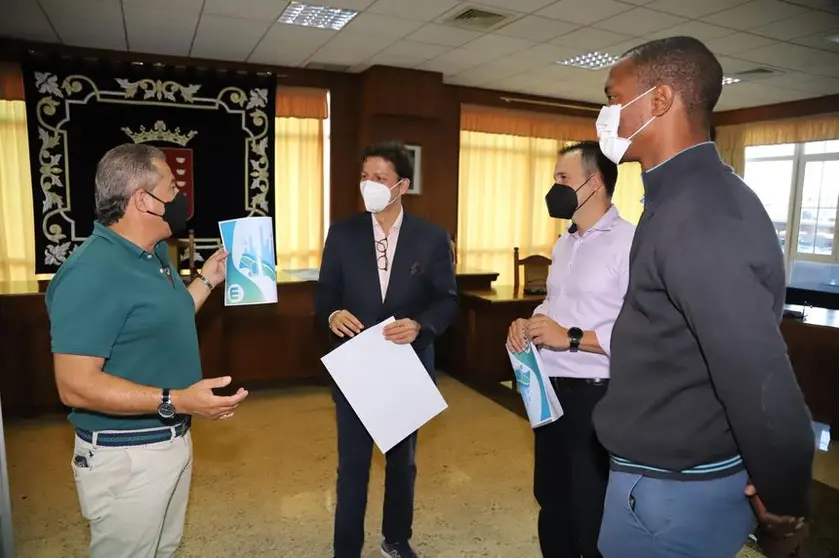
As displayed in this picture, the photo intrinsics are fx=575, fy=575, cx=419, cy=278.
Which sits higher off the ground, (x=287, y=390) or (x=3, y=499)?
(x=3, y=499)

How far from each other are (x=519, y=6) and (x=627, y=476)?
325 centimetres

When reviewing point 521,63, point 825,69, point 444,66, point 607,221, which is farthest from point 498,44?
point 607,221

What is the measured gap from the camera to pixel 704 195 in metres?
0.96

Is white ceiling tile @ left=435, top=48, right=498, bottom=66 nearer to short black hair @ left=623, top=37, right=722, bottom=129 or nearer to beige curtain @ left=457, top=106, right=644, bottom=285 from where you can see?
beige curtain @ left=457, top=106, right=644, bottom=285

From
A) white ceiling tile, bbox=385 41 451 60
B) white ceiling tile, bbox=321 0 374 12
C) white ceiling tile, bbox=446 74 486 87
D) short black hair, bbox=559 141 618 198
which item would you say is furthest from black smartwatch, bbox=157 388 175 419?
white ceiling tile, bbox=446 74 486 87

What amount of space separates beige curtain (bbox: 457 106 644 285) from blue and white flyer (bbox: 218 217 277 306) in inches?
185

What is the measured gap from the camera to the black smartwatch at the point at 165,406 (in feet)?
4.28

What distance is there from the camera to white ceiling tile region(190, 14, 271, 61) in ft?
13.0

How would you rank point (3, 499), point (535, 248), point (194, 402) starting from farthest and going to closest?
1. point (535, 248)
2. point (3, 499)
3. point (194, 402)

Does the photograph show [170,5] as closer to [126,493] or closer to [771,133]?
[126,493]

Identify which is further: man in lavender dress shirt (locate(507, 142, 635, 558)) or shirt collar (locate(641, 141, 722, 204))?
man in lavender dress shirt (locate(507, 142, 635, 558))

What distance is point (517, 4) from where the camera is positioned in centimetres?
355

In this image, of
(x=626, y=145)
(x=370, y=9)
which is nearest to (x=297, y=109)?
(x=370, y=9)

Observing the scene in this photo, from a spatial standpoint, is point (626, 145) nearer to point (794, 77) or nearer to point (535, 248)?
point (794, 77)
